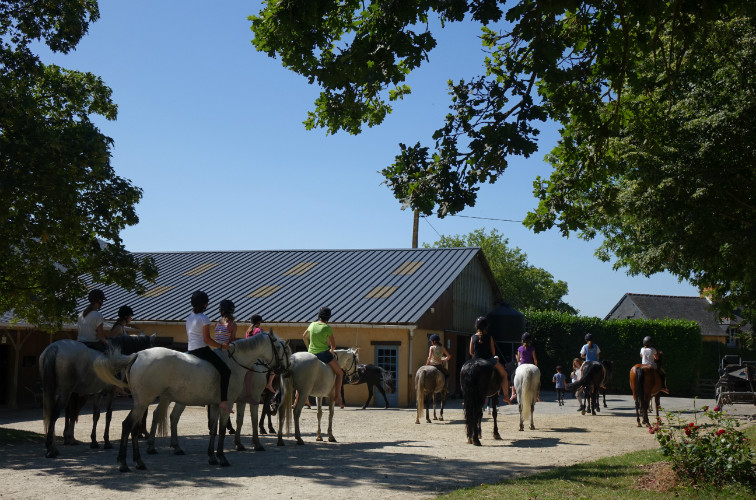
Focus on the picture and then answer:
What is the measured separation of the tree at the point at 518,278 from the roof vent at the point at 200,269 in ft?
126

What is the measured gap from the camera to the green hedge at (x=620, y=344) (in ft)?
106

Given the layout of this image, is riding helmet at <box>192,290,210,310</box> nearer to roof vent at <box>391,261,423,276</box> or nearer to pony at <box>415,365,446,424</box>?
pony at <box>415,365,446,424</box>

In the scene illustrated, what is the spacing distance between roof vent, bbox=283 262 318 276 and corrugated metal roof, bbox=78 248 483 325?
0.05 meters

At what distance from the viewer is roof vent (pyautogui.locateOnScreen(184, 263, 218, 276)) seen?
3116cm

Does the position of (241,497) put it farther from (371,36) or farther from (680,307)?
(680,307)

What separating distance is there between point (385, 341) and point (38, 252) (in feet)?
42.1

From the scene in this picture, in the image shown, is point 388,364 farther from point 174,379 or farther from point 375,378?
point 174,379

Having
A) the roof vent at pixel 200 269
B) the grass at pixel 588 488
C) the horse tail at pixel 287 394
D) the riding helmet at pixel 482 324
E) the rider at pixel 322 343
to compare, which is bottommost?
the grass at pixel 588 488

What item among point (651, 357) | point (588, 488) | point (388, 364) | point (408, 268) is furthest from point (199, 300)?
point (408, 268)

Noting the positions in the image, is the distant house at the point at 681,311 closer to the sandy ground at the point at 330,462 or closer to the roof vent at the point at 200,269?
the roof vent at the point at 200,269

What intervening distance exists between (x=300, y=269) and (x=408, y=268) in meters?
4.96

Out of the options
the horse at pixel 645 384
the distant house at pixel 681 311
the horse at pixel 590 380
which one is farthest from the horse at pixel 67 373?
the distant house at pixel 681 311

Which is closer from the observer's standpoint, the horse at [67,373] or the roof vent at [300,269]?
the horse at [67,373]

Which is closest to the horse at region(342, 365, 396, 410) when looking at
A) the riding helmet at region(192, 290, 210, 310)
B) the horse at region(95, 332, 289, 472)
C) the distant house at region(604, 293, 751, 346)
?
the horse at region(95, 332, 289, 472)
